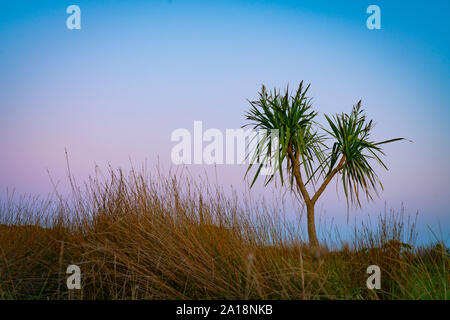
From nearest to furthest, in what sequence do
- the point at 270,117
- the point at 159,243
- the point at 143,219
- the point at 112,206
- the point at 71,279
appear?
1. the point at 71,279
2. the point at 159,243
3. the point at 143,219
4. the point at 112,206
5. the point at 270,117

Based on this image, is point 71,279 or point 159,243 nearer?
point 71,279

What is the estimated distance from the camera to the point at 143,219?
352 cm

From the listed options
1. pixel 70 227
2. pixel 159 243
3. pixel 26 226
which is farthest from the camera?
pixel 26 226

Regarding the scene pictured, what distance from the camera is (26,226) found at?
5121mm

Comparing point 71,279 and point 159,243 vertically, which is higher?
point 159,243

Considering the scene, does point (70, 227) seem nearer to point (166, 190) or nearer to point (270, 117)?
point (166, 190)

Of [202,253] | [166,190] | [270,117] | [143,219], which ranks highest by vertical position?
[270,117]

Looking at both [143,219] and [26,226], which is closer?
[143,219]
